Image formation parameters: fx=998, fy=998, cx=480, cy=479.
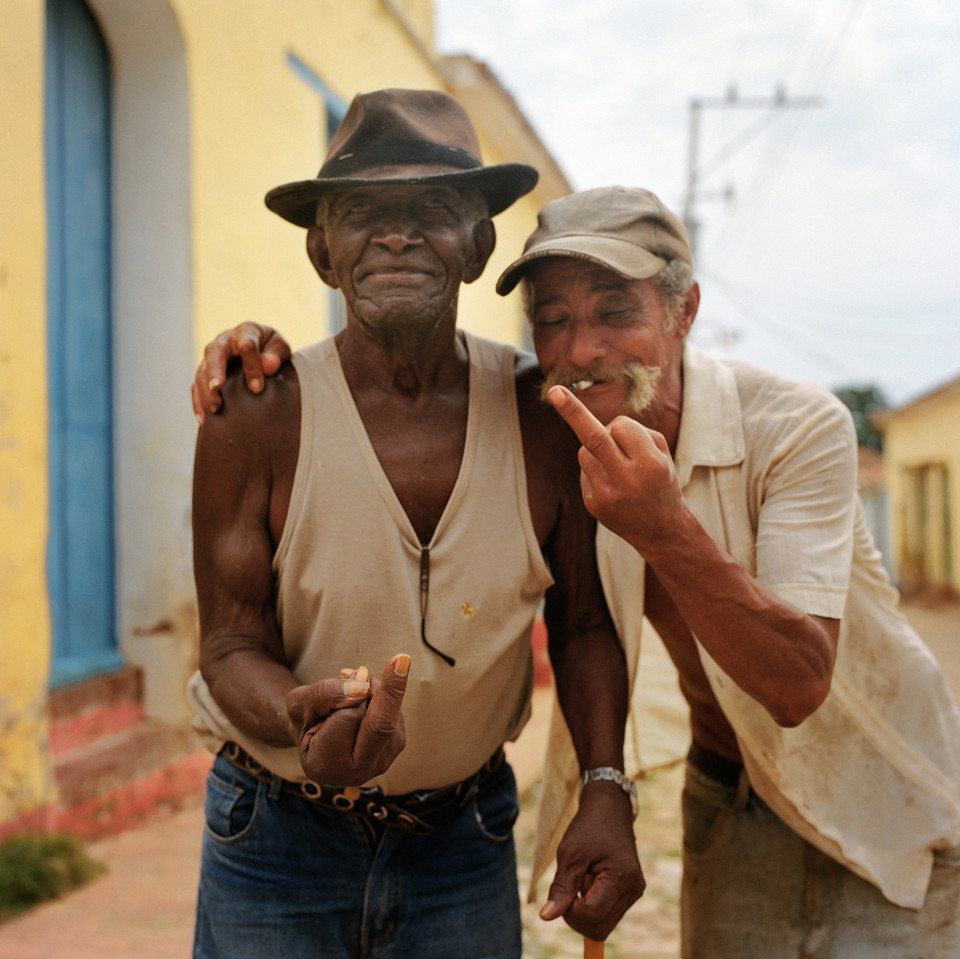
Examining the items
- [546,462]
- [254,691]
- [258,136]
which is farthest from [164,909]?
[258,136]

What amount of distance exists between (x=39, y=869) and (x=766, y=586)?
10.0 feet

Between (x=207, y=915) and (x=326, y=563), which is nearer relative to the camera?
(x=326, y=563)

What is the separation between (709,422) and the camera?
82.6 inches

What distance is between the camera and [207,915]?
6.50ft

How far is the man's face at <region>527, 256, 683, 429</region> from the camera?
6.65 feet

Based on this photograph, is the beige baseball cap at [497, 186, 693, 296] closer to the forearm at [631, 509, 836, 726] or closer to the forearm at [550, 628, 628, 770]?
the forearm at [631, 509, 836, 726]

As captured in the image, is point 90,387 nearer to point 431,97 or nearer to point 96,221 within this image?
point 96,221

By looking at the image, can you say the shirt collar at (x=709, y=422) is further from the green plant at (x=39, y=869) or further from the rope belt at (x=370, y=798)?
the green plant at (x=39, y=869)

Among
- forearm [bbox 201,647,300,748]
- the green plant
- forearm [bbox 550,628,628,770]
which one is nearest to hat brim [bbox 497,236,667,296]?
forearm [bbox 550,628,628,770]

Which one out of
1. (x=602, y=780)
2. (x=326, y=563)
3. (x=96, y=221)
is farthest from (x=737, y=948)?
(x=96, y=221)

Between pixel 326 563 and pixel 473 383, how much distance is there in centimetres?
50

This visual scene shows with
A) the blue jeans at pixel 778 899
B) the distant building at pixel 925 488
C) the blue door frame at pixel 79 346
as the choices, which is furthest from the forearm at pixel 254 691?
the distant building at pixel 925 488

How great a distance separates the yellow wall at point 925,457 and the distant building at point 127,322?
1534 centimetres

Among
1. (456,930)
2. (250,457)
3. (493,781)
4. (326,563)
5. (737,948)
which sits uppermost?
(250,457)
